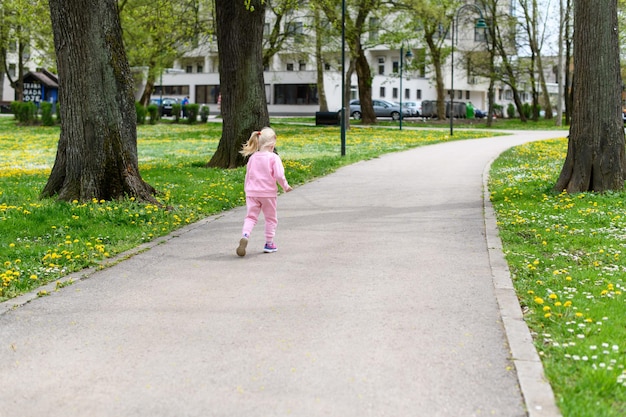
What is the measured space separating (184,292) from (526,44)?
5633 centimetres

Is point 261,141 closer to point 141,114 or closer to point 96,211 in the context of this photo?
point 96,211

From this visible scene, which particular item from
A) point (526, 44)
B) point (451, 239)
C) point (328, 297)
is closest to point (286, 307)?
point (328, 297)

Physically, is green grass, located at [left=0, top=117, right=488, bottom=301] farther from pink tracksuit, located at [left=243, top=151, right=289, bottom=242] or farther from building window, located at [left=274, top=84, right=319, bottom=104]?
building window, located at [left=274, top=84, right=319, bottom=104]

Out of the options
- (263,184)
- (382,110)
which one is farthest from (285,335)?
(382,110)

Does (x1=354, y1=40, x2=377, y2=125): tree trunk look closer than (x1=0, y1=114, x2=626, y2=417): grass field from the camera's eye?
No

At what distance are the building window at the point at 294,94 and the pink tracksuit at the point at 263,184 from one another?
6953 centimetres

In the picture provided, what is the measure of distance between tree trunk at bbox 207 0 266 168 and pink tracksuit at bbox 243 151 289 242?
30.4 feet

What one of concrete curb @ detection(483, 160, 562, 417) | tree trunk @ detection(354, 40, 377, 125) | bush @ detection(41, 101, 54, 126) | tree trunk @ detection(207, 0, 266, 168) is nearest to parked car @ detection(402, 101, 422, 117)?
tree trunk @ detection(354, 40, 377, 125)

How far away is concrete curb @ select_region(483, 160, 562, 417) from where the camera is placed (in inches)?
170

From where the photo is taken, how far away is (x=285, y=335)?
5691 mm

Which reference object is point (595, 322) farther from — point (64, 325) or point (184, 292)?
point (64, 325)

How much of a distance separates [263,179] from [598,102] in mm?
6737

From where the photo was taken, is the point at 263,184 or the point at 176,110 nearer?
the point at 263,184

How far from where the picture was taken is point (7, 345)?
5.50 m
